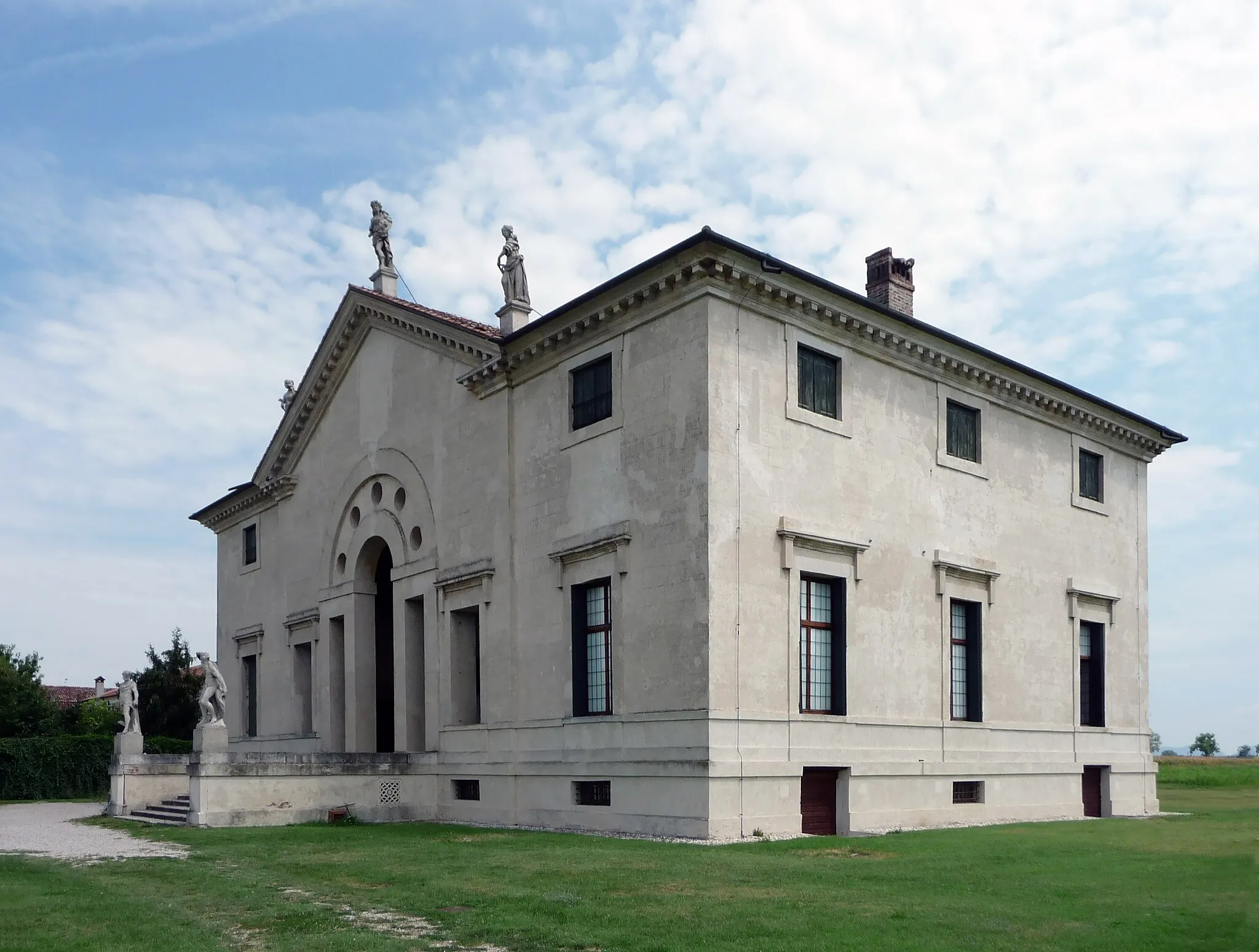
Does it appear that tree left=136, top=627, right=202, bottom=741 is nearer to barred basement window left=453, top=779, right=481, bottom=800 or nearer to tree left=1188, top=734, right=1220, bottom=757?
barred basement window left=453, top=779, right=481, bottom=800

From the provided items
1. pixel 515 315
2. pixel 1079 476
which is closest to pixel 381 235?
pixel 515 315

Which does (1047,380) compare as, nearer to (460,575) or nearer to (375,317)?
(460,575)

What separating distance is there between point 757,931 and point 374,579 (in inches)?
915

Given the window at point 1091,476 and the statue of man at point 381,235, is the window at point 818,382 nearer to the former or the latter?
the window at point 1091,476

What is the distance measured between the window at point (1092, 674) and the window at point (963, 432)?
6416 mm

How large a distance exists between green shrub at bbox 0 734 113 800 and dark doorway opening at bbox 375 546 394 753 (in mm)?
14789

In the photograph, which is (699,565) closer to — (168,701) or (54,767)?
(54,767)

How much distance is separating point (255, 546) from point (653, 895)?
2905 centimetres

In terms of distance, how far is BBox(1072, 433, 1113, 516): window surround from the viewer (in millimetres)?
30484

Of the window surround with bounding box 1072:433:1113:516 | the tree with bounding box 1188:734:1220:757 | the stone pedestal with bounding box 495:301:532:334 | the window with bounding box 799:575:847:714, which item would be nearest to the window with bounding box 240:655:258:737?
the stone pedestal with bounding box 495:301:532:334

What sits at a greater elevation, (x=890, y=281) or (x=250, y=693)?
(x=890, y=281)

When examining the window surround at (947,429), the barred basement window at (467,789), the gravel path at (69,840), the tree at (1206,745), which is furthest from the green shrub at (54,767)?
the tree at (1206,745)

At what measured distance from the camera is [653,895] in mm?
13102

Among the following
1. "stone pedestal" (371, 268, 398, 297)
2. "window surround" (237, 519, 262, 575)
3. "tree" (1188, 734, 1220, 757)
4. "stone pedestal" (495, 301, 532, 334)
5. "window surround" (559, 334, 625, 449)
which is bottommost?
"tree" (1188, 734, 1220, 757)
